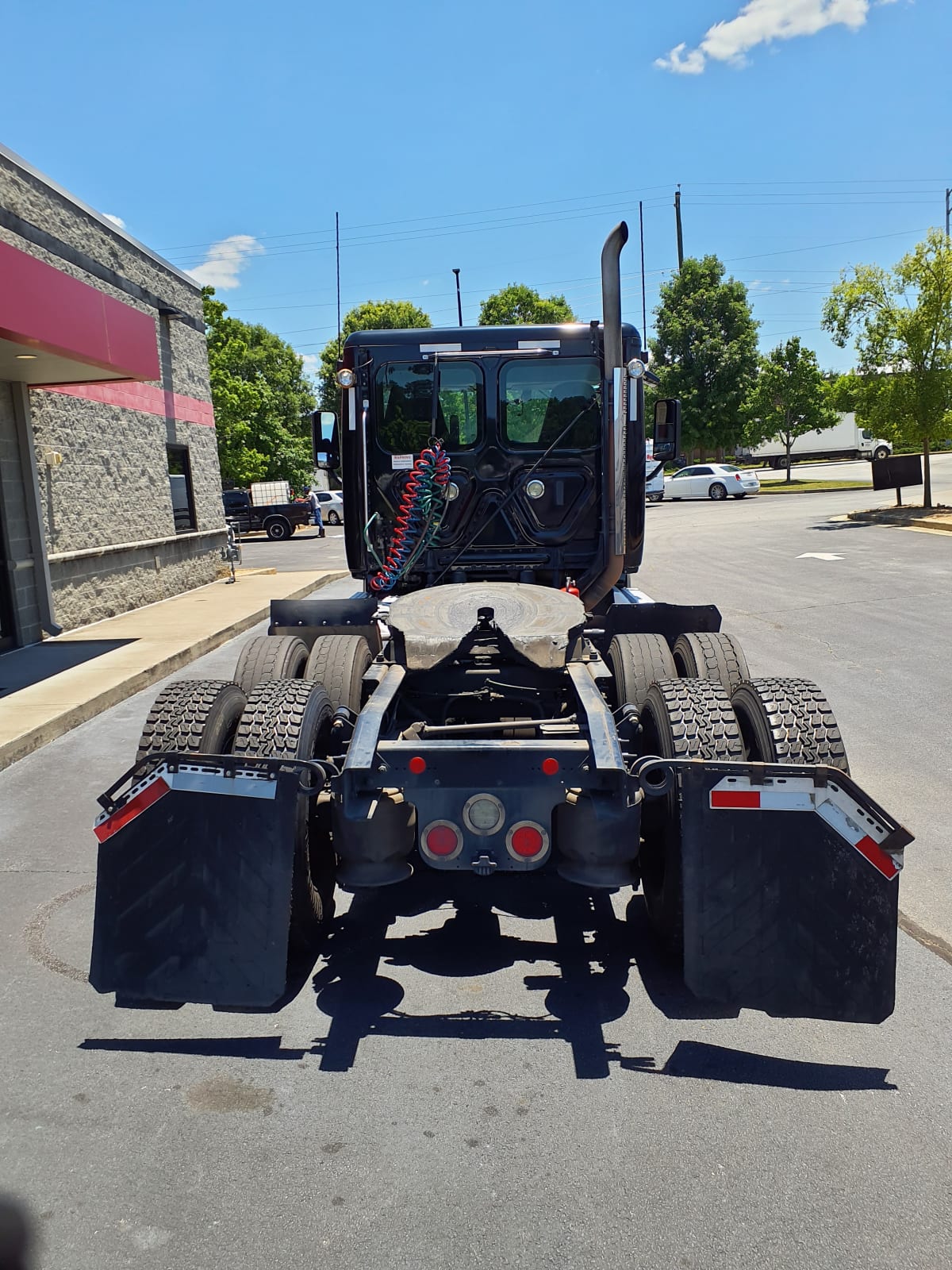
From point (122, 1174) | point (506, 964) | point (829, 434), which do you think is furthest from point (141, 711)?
point (829, 434)

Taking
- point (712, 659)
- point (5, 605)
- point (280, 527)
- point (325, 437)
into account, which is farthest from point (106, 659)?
point (280, 527)

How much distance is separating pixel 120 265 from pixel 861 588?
12.5m

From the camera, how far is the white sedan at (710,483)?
36.3m

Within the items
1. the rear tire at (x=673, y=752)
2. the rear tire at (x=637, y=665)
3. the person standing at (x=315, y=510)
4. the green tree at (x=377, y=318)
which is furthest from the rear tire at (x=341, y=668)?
the green tree at (x=377, y=318)

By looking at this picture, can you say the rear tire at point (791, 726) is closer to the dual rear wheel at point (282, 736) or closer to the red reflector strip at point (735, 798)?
the red reflector strip at point (735, 798)

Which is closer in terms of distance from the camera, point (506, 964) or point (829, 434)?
point (506, 964)

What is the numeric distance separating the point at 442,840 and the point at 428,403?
158 inches

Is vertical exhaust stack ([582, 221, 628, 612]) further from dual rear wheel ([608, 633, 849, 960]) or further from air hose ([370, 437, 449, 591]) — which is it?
dual rear wheel ([608, 633, 849, 960])

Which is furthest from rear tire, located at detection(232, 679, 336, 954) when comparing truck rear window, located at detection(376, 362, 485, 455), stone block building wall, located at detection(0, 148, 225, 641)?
stone block building wall, located at detection(0, 148, 225, 641)

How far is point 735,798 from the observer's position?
3.16 m

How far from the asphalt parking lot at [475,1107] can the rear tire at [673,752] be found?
263 mm

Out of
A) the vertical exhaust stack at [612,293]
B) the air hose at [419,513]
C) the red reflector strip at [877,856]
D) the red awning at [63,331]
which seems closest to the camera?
the red reflector strip at [877,856]

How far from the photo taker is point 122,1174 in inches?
106

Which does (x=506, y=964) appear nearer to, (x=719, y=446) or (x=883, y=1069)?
(x=883, y=1069)
